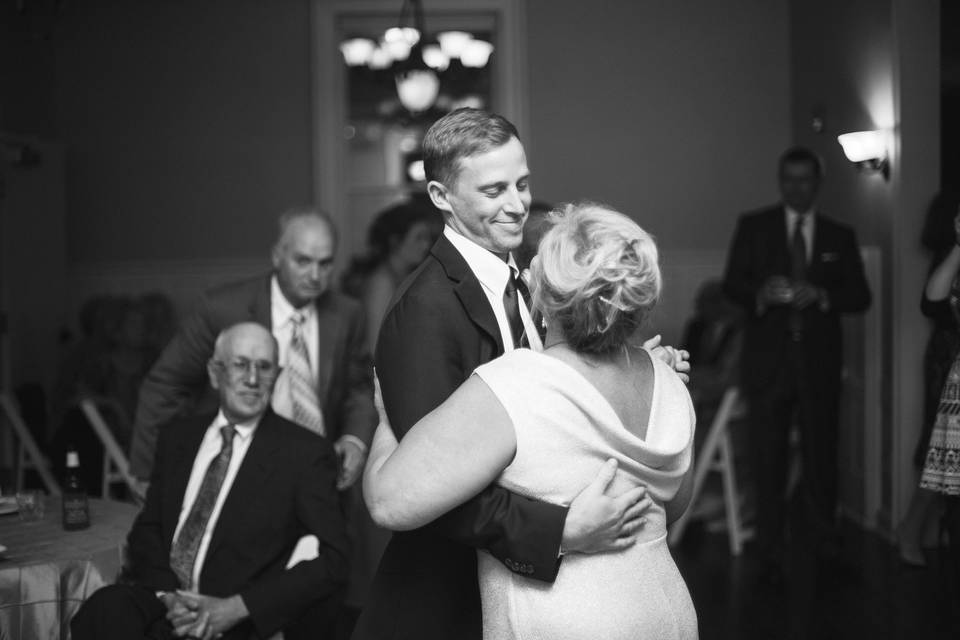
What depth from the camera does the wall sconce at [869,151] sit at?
5.50 m

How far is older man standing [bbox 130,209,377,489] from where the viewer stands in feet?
11.5

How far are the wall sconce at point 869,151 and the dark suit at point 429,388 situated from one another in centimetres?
402

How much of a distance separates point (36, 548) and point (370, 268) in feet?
9.16

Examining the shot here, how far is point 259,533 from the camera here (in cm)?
296

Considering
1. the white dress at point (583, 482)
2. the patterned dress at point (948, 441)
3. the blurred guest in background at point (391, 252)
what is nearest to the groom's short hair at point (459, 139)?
the white dress at point (583, 482)

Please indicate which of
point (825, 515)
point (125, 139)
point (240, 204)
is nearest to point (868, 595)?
point (825, 515)

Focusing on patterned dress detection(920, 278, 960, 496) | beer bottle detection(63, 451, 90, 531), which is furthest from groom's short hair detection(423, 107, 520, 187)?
patterned dress detection(920, 278, 960, 496)

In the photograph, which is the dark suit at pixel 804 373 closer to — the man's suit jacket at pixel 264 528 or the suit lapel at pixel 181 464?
the man's suit jacket at pixel 264 528

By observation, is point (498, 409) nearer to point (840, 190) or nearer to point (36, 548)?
point (36, 548)

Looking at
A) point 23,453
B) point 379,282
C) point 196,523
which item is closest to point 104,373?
point 23,453

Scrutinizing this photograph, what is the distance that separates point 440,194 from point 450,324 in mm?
242

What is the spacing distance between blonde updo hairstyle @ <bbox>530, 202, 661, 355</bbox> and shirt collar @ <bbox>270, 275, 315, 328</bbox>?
1919 mm

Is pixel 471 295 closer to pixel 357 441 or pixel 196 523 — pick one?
pixel 196 523

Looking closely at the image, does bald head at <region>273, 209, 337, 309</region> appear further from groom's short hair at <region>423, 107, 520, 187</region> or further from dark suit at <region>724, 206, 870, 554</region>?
dark suit at <region>724, 206, 870, 554</region>
